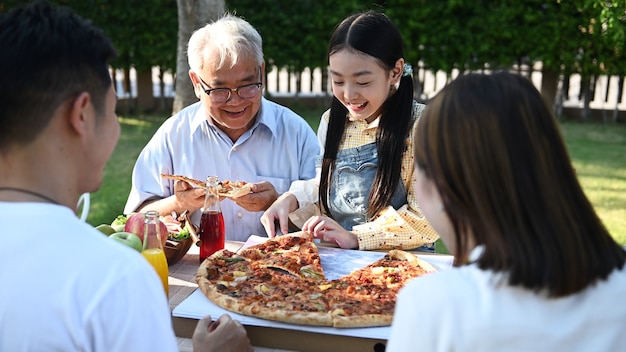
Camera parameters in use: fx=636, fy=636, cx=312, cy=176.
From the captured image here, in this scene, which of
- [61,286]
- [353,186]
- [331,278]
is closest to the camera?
[61,286]

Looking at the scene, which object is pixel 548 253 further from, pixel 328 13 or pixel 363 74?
pixel 328 13

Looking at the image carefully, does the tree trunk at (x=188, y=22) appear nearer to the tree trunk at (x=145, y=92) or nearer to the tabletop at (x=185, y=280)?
the tabletop at (x=185, y=280)

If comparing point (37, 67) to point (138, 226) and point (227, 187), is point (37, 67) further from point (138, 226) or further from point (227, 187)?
point (227, 187)

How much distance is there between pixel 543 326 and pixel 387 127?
6.22 feet

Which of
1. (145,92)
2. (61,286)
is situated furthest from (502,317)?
(145,92)

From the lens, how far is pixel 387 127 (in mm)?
3117

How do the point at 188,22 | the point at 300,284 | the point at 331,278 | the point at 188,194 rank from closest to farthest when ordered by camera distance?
the point at 300,284 → the point at 331,278 → the point at 188,194 → the point at 188,22

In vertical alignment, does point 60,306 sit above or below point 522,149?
below

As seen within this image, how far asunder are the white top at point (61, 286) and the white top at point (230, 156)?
2101mm

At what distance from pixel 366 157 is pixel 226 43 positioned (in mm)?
903

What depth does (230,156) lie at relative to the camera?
3.58 m

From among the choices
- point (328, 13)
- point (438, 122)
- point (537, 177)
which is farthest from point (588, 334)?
point (328, 13)

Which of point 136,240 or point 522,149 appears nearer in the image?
point 522,149

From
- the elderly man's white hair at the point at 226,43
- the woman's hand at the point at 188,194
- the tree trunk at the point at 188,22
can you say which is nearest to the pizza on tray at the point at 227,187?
the woman's hand at the point at 188,194
